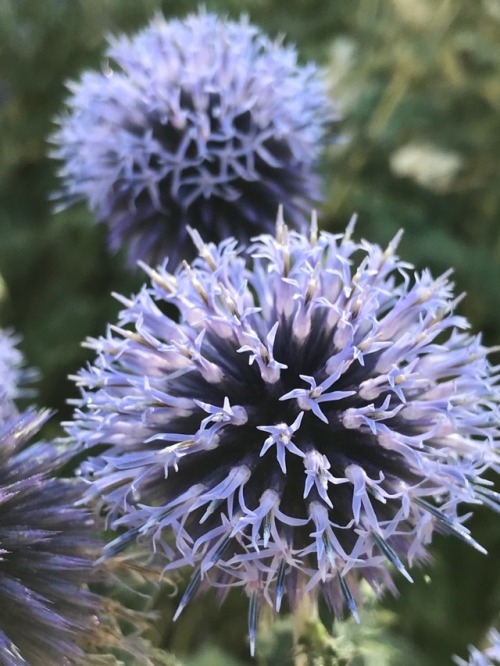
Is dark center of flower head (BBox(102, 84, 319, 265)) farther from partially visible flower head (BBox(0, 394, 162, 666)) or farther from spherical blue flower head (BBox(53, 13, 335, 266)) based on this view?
partially visible flower head (BBox(0, 394, 162, 666))

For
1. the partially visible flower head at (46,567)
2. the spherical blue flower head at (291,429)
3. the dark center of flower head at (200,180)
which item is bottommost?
the partially visible flower head at (46,567)

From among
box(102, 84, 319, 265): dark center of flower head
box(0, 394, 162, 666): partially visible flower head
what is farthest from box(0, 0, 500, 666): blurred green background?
box(0, 394, 162, 666): partially visible flower head

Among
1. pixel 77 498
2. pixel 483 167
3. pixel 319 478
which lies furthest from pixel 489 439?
pixel 483 167

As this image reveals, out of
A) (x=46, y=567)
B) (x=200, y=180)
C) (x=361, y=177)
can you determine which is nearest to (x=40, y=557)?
(x=46, y=567)

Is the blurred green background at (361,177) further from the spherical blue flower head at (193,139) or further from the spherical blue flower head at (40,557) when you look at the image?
the spherical blue flower head at (40,557)

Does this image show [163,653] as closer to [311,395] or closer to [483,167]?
[311,395]

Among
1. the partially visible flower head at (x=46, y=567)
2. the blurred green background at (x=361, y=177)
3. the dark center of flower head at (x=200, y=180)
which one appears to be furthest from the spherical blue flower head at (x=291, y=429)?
the blurred green background at (x=361, y=177)

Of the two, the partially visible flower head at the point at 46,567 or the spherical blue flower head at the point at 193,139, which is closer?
the partially visible flower head at the point at 46,567
